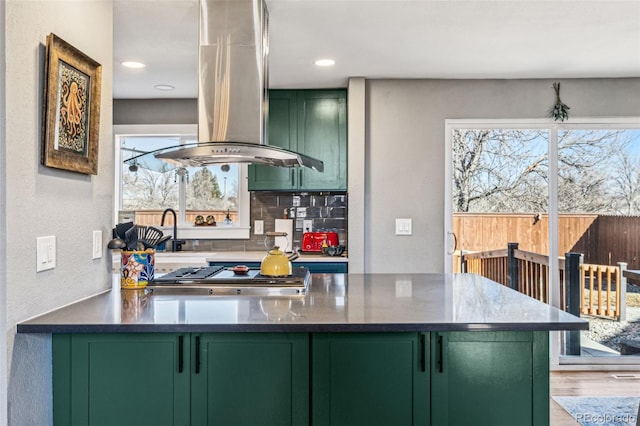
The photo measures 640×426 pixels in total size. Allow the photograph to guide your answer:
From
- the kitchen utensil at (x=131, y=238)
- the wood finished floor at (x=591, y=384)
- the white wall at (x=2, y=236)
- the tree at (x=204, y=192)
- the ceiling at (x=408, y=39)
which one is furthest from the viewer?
the tree at (x=204, y=192)

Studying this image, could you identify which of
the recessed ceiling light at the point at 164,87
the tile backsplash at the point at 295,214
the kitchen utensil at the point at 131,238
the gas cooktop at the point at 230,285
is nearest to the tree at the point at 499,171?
the tile backsplash at the point at 295,214

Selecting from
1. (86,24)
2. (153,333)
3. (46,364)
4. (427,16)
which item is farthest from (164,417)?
(427,16)

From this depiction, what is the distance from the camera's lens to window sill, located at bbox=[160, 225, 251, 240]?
15.0ft

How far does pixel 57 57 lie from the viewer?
174cm

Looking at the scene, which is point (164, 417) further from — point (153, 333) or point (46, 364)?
point (46, 364)

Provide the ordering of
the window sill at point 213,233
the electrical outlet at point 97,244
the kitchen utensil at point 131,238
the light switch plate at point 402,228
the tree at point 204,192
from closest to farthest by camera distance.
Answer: the electrical outlet at point 97,244, the kitchen utensil at point 131,238, the light switch plate at point 402,228, the window sill at point 213,233, the tree at point 204,192

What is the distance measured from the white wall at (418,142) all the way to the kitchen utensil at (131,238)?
6.91 ft

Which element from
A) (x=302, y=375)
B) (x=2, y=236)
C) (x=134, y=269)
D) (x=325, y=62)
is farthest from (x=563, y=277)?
(x=2, y=236)

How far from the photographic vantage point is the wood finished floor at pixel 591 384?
3.50 metres

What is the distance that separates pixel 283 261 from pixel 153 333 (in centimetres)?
83

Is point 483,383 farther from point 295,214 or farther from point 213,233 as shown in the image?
point 213,233

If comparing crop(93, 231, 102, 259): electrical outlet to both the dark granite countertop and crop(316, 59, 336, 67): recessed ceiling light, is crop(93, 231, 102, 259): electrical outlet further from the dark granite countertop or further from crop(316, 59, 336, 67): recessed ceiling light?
crop(316, 59, 336, 67): recessed ceiling light

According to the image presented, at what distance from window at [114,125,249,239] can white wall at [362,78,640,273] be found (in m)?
1.33

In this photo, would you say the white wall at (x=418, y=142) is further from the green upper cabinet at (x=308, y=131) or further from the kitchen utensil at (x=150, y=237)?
the kitchen utensil at (x=150, y=237)
